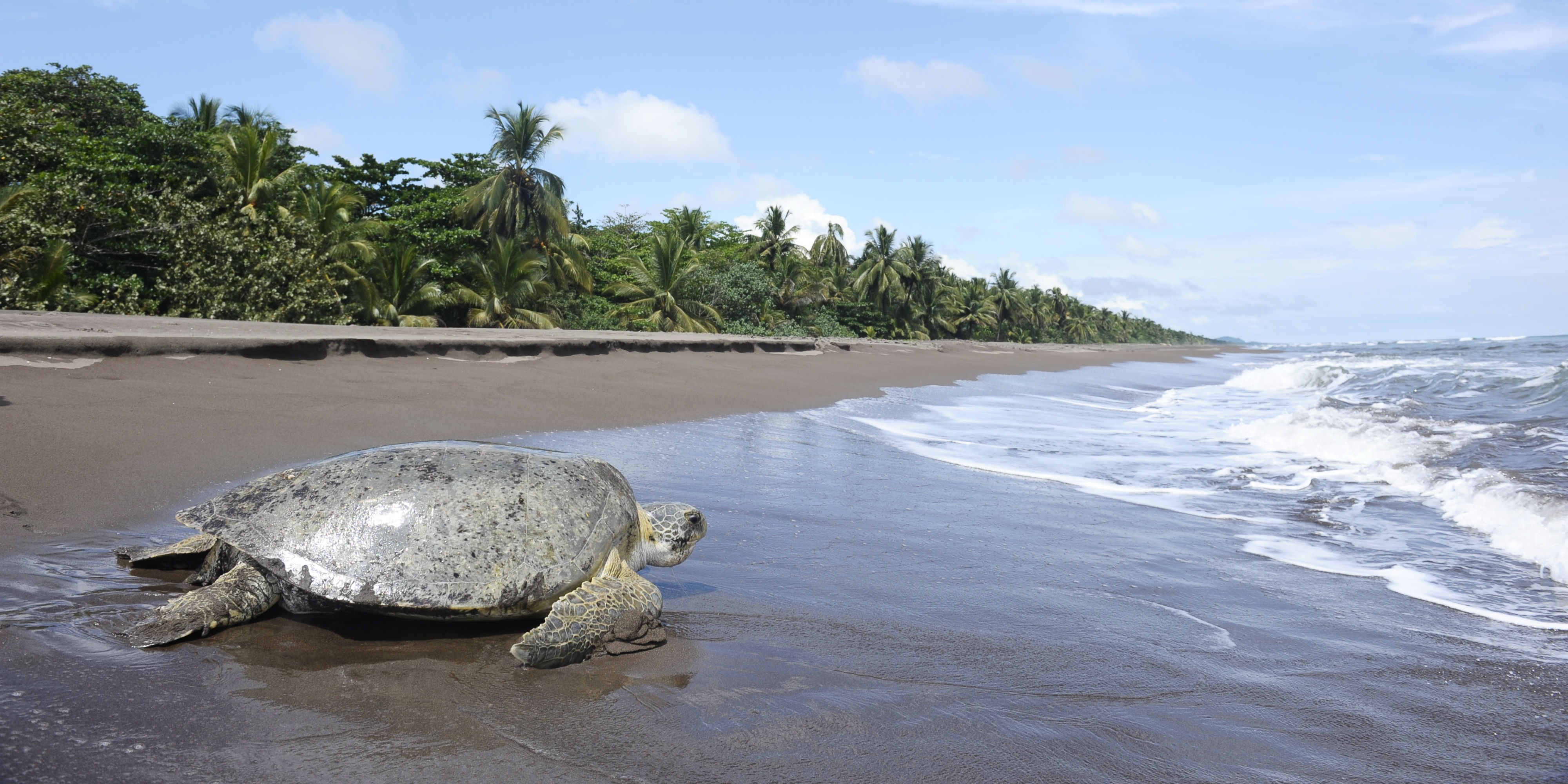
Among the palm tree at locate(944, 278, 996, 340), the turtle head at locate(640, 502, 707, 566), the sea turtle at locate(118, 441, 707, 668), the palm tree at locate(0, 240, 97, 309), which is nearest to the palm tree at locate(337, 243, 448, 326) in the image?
the palm tree at locate(0, 240, 97, 309)

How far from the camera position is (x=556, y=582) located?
326cm

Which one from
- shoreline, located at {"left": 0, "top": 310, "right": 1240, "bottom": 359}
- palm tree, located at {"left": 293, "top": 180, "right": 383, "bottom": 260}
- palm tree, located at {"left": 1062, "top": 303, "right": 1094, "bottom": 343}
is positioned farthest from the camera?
palm tree, located at {"left": 1062, "top": 303, "right": 1094, "bottom": 343}

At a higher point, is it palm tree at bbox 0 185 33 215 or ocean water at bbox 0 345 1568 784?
palm tree at bbox 0 185 33 215

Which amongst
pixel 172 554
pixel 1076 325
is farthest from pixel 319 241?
pixel 1076 325

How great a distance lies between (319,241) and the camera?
23797 mm

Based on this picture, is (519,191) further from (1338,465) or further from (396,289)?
(1338,465)

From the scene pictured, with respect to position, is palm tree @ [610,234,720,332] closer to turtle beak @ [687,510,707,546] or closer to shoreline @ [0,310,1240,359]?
shoreline @ [0,310,1240,359]

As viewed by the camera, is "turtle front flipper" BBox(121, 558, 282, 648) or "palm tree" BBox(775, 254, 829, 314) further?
"palm tree" BBox(775, 254, 829, 314)

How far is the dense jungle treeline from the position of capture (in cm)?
1797

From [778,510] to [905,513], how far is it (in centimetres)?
94

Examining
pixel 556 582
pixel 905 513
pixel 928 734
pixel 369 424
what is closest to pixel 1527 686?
pixel 928 734

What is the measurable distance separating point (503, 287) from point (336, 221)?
5.81 meters

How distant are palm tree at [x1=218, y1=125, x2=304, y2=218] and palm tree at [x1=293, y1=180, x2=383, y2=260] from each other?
1.13 meters

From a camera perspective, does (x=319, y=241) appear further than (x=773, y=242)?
No
